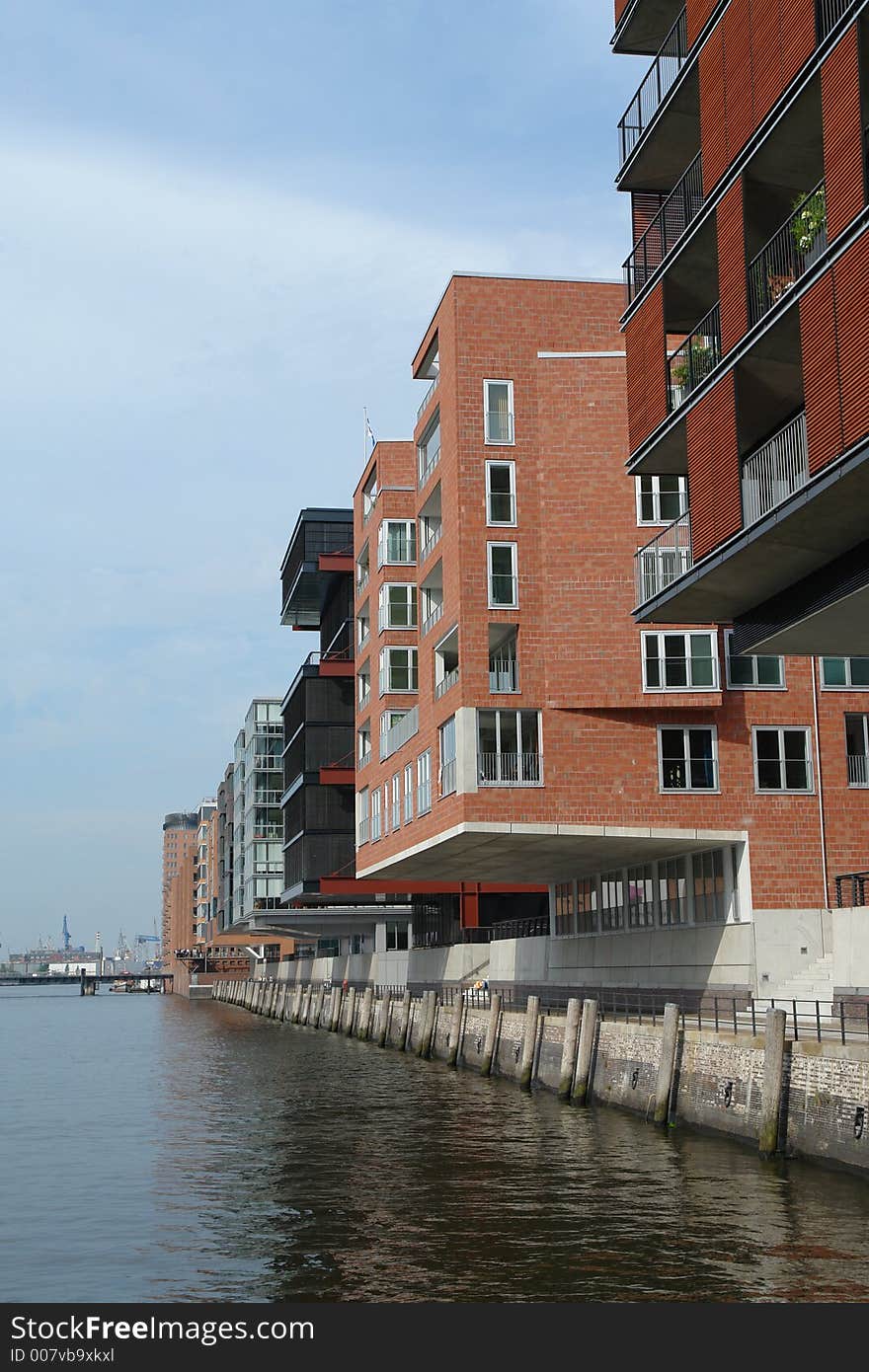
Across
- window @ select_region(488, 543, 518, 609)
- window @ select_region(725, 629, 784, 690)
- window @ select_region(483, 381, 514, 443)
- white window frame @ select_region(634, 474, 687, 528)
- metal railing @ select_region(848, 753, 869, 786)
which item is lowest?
metal railing @ select_region(848, 753, 869, 786)

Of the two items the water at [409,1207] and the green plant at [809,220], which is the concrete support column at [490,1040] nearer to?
the water at [409,1207]

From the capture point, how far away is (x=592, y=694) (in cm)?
4569

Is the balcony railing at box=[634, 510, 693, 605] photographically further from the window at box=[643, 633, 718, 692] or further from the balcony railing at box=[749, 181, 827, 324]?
the window at box=[643, 633, 718, 692]

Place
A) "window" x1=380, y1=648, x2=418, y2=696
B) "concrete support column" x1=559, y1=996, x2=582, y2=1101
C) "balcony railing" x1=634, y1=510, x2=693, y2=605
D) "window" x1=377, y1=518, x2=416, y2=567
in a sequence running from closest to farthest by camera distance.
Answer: "concrete support column" x1=559, y1=996, x2=582, y2=1101
"balcony railing" x1=634, y1=510, x2=693, y2=605
"window" x1=377, y1=518, x2=416, y2=567
"window" x1=380, y1=648, x2=418, y2=696

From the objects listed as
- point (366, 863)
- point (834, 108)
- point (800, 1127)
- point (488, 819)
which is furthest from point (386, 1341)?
point (366, 863)

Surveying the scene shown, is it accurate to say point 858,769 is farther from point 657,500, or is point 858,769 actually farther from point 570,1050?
point 570,1050

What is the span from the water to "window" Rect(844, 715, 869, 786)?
14.7 metres

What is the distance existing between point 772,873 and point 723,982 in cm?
350

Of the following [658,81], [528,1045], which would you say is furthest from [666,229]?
[528,1045]

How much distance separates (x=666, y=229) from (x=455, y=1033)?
2587 centimetres

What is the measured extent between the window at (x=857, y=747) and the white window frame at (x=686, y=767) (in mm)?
4146

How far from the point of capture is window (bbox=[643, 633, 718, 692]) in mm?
45625

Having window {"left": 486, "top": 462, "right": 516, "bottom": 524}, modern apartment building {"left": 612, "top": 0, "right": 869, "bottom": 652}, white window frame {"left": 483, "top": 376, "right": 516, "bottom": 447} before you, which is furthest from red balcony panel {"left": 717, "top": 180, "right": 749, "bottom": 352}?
white window frame {"left": 483, "top": 376, "right": 516, "bottom": 447}

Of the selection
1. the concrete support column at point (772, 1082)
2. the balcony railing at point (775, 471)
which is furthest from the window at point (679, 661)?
the concrete support column at point (772, 1082)
